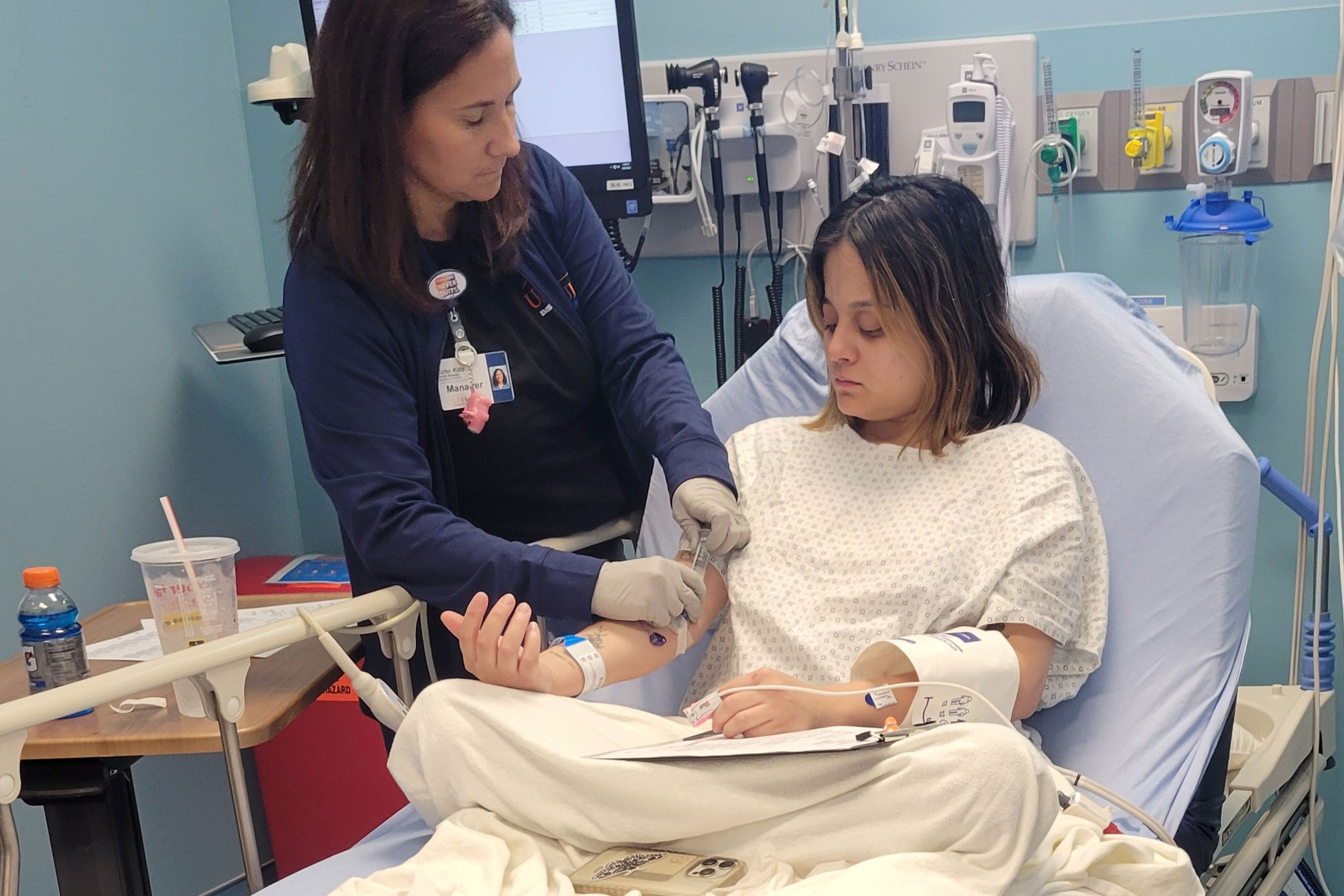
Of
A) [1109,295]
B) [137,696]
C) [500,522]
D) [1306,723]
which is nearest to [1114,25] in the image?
[1109,295]

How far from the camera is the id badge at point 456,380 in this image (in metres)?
1.63

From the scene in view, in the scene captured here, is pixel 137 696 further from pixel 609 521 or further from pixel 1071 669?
pixel 1071 669

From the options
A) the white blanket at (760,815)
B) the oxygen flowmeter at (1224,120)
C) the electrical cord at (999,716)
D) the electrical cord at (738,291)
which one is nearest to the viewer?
the white blanket at (760,815)

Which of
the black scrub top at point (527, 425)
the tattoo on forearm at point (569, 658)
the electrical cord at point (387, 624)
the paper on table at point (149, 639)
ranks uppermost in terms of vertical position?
the black scrub top at point (527, 425)

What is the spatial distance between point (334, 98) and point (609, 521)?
0.67m

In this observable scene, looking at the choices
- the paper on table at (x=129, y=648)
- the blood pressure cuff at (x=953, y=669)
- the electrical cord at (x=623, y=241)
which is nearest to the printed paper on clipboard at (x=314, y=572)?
the paper on table at (x=129, y=648)

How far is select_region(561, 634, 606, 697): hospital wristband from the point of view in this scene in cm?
148

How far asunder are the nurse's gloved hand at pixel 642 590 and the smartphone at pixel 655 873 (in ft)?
1.07

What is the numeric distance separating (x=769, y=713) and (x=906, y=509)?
388 mm

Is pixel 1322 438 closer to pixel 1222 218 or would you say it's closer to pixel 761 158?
pixel 1222 218

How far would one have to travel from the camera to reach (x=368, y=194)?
1.55 metres

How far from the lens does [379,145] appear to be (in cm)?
153

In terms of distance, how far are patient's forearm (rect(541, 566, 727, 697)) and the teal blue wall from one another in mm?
1189

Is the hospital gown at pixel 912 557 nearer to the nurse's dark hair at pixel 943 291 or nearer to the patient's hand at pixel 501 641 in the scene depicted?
the nurse's dark hair at pixel 943 291
